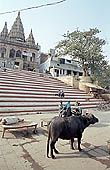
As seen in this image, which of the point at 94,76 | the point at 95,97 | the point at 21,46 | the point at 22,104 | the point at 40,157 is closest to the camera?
the point at 40,157

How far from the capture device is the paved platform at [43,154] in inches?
127

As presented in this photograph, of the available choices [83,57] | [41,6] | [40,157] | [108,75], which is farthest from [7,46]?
Answer: [40,157]

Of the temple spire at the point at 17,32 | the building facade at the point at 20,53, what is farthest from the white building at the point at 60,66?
the temple spire at the point at 17,32

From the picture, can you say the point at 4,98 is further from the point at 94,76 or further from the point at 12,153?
the point at 94,76

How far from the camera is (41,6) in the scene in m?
4.84

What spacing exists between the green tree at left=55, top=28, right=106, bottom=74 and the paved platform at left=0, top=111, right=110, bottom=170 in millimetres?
15873

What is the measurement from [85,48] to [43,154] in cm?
1844

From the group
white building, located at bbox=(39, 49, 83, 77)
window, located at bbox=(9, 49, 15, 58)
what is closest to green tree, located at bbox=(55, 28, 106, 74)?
white building, located at bbox=(39, 49, 83, 77)

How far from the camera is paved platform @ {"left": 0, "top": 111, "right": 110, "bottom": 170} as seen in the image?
3215 mm

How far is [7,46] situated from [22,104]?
1205 inches

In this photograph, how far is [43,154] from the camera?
12.4 ft

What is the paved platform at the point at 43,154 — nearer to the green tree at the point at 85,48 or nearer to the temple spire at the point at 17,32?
the green tree at the point at 85,48

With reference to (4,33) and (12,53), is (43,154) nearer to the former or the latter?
(12,53)

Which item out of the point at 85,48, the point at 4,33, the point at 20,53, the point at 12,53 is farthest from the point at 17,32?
the point at 85,48
